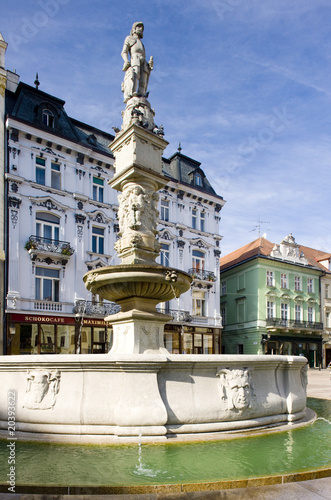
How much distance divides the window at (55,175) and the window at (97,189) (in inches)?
105

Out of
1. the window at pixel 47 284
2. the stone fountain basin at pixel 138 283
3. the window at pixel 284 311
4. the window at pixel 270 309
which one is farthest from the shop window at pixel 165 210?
the stone fountain basin at pixel 138 283

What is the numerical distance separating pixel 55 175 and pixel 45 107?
4524 millimetres

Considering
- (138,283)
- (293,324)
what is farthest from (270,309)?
(138,283)

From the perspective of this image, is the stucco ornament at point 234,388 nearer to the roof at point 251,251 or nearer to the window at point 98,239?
the window at point 98,239

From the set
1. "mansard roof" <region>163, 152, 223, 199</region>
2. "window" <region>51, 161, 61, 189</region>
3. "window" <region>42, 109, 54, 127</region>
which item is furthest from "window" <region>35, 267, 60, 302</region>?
"mansard roof" <region>163, 152, 223, 199</region>

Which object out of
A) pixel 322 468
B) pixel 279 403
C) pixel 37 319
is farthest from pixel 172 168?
pixel 322 468

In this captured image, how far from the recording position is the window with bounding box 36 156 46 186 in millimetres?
26656

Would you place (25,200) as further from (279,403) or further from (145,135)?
(279,403)

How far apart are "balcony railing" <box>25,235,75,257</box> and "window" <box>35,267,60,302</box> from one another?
131 centimetres

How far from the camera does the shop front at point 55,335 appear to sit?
939 inches

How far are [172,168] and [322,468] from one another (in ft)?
109

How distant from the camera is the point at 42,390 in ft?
18.4

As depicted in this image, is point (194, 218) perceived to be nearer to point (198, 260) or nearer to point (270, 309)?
point (198, 260)

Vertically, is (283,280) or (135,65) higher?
(135,65)
